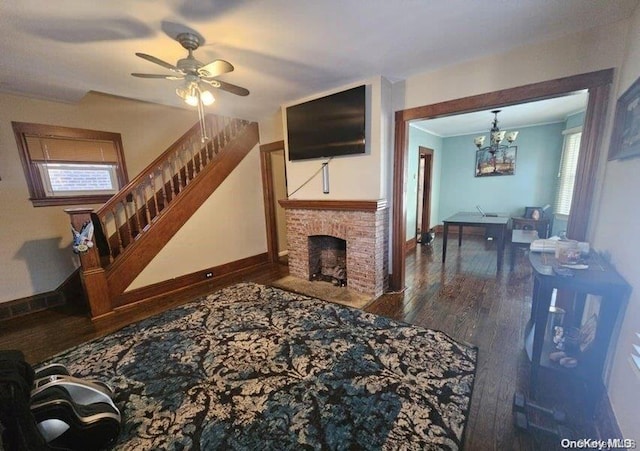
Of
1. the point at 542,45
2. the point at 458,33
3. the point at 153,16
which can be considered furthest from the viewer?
the point at 542,45

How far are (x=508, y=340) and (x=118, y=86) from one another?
4.74 meters

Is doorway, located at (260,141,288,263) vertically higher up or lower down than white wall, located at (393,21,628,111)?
lower down

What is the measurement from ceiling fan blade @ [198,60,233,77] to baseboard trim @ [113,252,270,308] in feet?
9.08

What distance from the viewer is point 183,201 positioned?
11.7ft

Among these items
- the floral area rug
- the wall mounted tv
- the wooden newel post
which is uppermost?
the wall mounted tv

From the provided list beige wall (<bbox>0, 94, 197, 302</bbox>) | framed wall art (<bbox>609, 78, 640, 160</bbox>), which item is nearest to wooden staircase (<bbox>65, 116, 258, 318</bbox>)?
beige wall (<bbox>0, 94, 197, 302</bbox>)

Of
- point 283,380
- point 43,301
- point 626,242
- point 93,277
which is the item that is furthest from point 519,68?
point 43,301

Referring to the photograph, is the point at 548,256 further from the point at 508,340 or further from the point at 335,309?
the point at 335,309

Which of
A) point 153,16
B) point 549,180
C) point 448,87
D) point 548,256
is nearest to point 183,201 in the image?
point 153,16

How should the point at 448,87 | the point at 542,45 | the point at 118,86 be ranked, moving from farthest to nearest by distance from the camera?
1. the point at 118,86
2. the point at 448,87
3. the point at 542,45

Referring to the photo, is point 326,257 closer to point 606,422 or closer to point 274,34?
point 274,34

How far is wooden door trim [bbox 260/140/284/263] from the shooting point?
4.29 meters

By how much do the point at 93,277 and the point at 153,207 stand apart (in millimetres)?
1178

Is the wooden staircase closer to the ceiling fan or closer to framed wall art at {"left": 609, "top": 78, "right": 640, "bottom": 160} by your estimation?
the ceiling fan
